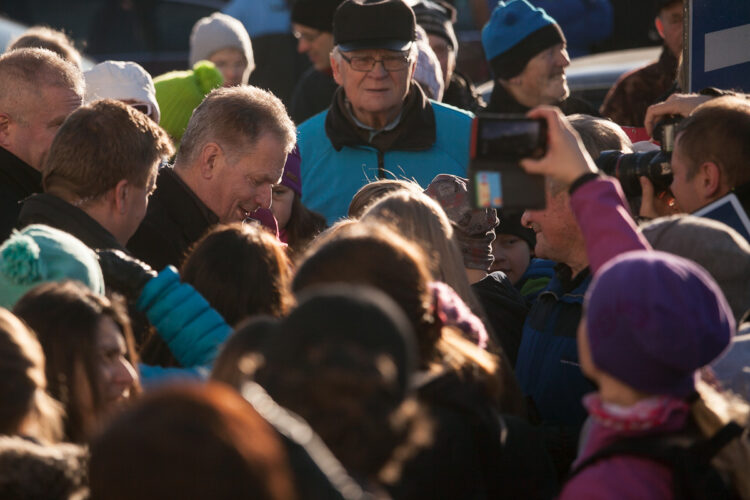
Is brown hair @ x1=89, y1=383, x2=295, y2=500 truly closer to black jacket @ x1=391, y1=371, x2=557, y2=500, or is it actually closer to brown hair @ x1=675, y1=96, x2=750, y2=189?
black jacket @ x1=391, y1=371, x2=557, y2=500

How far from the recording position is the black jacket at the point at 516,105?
611 centimetres

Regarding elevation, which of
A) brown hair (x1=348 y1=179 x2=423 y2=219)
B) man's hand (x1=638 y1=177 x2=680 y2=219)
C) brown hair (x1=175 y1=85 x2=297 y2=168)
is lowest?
man's hand (x1=638 y1=177 x2=680 y2=219)

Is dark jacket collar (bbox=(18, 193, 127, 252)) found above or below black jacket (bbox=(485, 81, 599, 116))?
above

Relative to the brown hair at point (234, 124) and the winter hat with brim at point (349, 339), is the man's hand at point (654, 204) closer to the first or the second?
the brown hair at point (234, 124)

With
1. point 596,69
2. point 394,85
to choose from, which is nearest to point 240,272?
point 394,85

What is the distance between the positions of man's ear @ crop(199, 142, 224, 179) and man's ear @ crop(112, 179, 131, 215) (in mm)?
688

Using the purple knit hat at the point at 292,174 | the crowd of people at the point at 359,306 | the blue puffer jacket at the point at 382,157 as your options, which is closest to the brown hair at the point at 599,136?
the crowd of people at the point at 359,306

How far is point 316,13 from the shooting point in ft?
23.1

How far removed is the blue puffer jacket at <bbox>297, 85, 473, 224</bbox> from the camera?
5.15 meters

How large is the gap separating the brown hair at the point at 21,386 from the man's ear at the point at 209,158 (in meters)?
1.96

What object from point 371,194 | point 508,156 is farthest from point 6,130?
point 508,156

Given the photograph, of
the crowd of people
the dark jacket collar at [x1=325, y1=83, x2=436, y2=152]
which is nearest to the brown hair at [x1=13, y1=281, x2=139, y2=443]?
the crowd of people

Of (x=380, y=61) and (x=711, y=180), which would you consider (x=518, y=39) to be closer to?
(x=380, y=61)

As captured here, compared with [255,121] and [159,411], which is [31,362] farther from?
[255,121]
